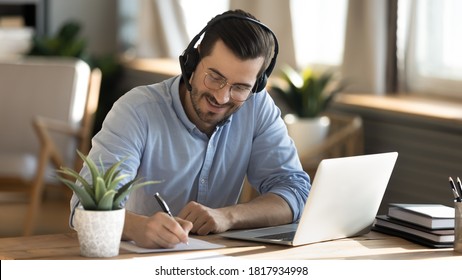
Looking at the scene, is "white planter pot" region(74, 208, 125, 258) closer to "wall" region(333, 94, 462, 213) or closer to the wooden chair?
"wall" region(333, 94, 462, 213)

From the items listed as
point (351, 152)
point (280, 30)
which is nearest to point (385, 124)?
point (351, 152)

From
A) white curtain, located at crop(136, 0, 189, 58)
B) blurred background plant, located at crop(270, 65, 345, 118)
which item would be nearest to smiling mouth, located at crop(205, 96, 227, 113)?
blurred background plant, located at crop(270, 65, 345, 118)

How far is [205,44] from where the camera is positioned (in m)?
2.41

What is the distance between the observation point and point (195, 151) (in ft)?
8.49

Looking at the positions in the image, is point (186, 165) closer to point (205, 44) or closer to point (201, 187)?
point (201, 187)

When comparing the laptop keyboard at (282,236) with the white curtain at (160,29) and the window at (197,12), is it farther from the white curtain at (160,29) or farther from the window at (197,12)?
the white curtain at (160,29)

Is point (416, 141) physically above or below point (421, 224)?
below

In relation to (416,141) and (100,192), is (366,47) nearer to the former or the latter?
(416,141)

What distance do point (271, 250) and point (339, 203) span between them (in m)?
0.21

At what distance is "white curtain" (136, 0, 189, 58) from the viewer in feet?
22.6

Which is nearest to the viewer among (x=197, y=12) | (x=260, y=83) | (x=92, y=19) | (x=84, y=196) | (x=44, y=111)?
(x=84, y=196)

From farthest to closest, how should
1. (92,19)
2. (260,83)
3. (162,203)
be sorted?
(92,19) < (260,83) < (162,203)

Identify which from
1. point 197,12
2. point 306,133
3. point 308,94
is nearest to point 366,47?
point 308,94

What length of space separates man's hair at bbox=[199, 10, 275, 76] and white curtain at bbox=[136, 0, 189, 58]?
4491 millimetres
